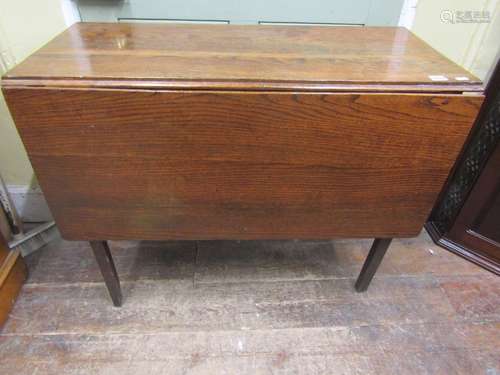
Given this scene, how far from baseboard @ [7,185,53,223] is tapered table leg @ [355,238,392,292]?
1.25 metres

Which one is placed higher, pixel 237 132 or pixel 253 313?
pixel 237 132

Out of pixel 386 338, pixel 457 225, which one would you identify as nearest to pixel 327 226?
pixel 386 338

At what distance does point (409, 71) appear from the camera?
817mm

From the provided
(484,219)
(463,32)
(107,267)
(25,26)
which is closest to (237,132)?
(107,267)

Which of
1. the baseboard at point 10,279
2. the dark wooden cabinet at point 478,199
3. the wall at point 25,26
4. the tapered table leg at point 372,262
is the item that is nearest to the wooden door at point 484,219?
the dark wooden cabinet at point 478,199

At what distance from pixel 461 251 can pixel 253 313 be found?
2.84ft

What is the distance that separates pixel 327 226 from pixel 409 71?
42 centimetres

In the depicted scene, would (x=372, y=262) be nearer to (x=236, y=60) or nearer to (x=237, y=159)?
(x=237, y=159)

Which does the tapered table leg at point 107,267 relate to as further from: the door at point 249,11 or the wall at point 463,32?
the wall at point 463,32

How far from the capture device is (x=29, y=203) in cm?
144

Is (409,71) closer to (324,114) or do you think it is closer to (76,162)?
(324,114)

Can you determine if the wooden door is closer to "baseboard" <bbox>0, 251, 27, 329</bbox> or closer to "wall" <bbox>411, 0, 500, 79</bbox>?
"wall" <bbox>411, 0, 500, 79</bbox>

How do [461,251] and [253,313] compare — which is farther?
[461,251]

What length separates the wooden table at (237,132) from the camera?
73 cm
